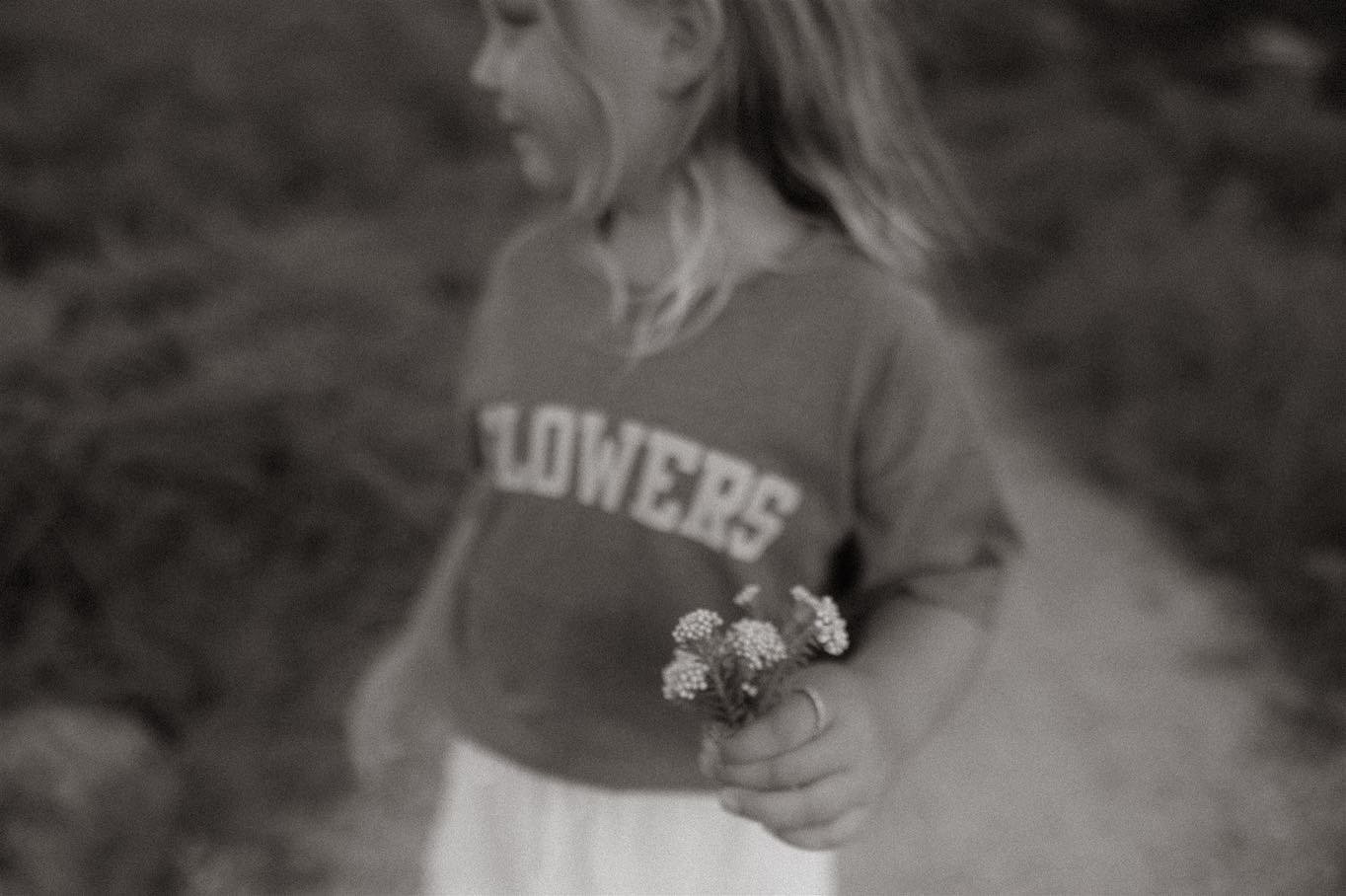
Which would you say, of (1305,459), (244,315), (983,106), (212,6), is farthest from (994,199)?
(244,315)

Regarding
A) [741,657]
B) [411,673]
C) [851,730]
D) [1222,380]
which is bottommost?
[1222,380]

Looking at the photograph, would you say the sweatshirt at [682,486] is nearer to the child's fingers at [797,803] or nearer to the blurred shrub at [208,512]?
the child's fingers at [797,803]

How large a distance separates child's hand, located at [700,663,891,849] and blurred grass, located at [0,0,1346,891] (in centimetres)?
229

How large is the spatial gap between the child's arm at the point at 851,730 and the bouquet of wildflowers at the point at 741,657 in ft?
0.11

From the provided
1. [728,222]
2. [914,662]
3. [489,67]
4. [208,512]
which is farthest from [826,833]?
[208,512]

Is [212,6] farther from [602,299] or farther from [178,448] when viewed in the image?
[602,299]

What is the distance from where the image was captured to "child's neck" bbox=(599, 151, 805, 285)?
4.53 ft

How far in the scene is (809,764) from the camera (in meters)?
0.94

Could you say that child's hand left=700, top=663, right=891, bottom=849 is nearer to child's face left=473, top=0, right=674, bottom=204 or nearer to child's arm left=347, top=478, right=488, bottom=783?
child's face left=473, top=0, right=674, bottom=204

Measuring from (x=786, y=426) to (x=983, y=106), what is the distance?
8956 mm

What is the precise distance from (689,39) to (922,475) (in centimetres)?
46

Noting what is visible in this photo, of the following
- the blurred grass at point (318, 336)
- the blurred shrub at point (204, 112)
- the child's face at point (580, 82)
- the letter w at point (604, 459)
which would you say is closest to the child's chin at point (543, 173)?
the child's face at point (580, 82)

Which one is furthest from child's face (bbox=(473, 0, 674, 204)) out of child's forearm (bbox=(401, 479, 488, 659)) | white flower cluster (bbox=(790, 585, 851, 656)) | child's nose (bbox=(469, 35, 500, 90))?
white flower cluster (bbox=(790, 585, 851, 656))

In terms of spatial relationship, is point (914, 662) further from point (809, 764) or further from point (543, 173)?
point (543, 173)
